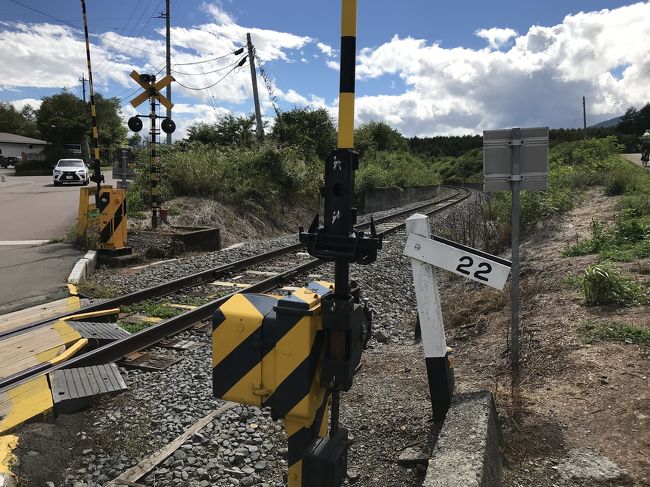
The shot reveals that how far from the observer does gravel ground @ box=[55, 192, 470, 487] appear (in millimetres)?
3137

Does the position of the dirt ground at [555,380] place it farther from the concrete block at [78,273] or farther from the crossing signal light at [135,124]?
the crossing signal light at [135,124]

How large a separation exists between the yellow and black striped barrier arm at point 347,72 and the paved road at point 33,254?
20.0 ft

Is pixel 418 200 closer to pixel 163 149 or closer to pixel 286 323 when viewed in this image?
pixel 163 149

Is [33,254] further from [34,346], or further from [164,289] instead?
[34,346]

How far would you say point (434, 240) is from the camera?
341 cm

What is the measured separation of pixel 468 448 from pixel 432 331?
3.07 feet

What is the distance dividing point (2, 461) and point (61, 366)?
165cm

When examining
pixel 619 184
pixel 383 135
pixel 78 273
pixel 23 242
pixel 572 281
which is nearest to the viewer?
pixel 572 281

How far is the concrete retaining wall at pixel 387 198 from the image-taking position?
83.6 ft

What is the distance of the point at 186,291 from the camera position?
7820 mm

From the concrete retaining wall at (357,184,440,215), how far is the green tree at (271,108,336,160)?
467 centimetres

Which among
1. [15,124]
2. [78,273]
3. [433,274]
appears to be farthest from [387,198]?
[15,124]

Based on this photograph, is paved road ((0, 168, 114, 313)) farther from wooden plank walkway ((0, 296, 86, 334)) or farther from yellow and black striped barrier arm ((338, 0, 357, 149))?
yellow and black striped barrier arm ((338, 0, 357, 149))

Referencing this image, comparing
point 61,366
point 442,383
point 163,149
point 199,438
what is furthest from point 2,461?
point 163,149
